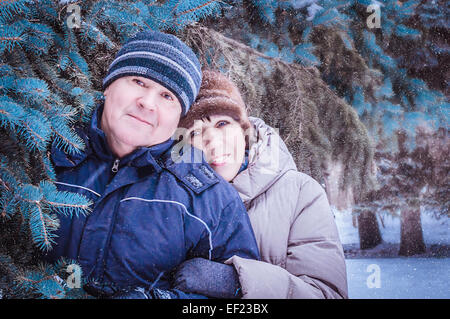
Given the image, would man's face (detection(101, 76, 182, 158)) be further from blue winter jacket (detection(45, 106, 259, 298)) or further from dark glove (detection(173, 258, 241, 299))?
dark glove (detection(173, 258, 241, 299))

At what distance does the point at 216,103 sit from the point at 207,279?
0.69 m

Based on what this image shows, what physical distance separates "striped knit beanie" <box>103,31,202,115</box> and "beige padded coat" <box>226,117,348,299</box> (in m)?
0.39

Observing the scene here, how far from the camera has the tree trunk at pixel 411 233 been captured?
→ 167cm

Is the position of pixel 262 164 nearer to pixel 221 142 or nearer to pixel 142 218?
pixel 221 142

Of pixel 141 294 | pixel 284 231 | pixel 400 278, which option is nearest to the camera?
pixel 141 294

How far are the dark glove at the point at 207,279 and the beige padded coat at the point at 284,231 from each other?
3 centimetres

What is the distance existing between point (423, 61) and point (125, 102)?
1583mm

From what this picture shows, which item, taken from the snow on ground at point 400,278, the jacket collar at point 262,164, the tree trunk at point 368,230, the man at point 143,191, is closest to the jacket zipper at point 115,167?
the man at point 143,191

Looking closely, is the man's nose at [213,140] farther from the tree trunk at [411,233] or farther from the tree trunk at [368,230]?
the tree trunk at [411,233]

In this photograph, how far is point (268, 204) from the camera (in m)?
1.41

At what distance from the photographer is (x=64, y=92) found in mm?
1147

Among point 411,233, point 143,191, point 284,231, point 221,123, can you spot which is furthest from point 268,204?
point 411,233
